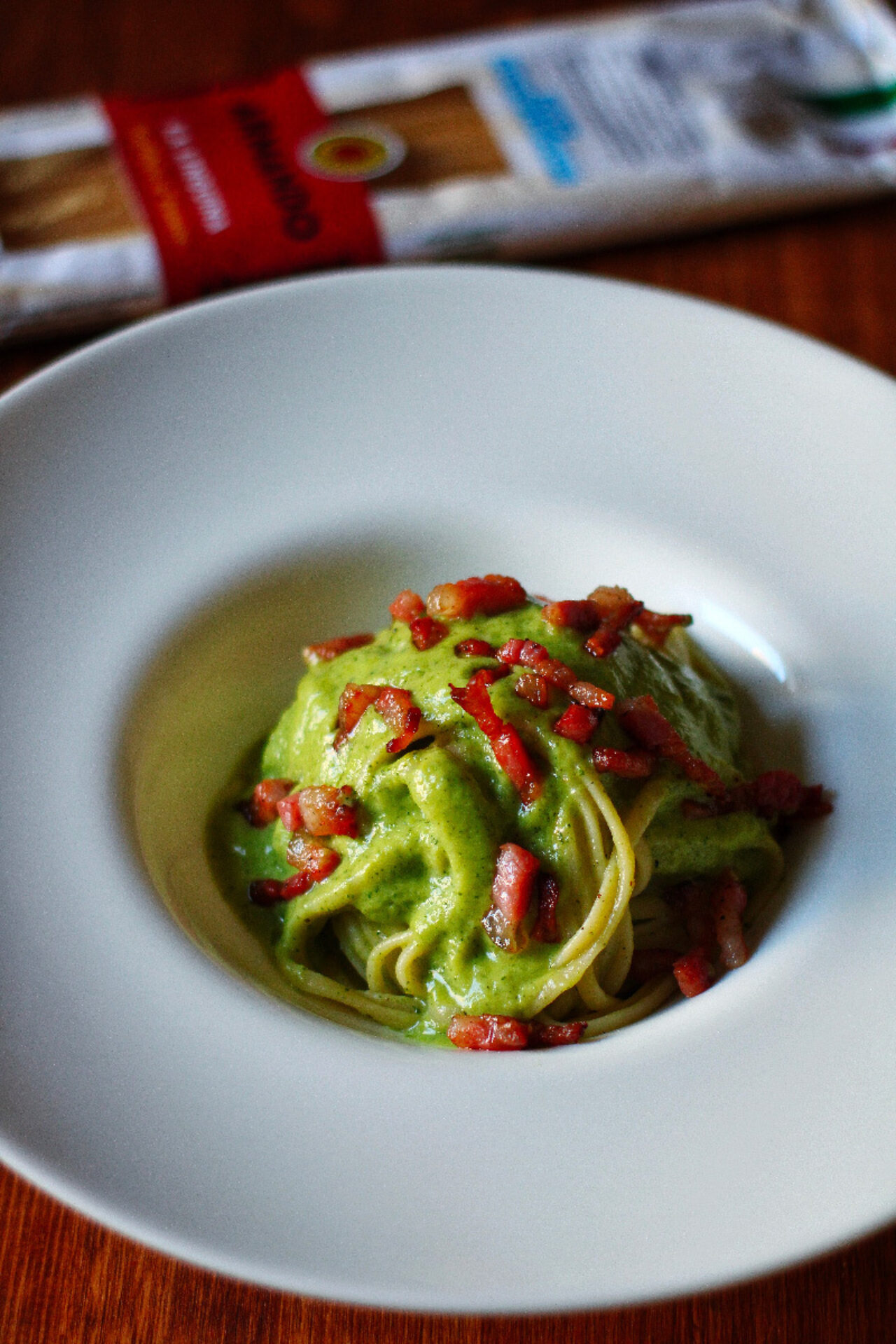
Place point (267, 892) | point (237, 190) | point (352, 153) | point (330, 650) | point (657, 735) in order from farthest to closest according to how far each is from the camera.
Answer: point (352, 153), point (237, 190), point (330, 650), point (267, 892), point (657, 735)

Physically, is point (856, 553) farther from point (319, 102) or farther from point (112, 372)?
point (319, 102)

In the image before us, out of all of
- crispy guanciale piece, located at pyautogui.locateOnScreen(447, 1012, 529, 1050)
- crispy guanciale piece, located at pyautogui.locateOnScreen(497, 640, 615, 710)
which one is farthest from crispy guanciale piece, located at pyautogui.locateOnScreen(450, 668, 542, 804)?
A: crispy guanciale piece, located at pyautogui.locateOnScreen(447, 1012, 529, 1050)

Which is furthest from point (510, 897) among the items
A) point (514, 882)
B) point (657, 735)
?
point (657, 735)

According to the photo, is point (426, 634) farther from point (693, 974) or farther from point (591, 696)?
point (693, 974)

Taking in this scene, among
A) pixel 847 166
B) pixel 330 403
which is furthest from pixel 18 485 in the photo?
pixel 847 166

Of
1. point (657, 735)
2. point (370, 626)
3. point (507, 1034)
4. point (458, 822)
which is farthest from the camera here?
point (370, 626)

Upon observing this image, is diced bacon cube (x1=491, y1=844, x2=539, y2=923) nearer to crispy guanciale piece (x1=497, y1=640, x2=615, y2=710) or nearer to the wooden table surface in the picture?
crispy guanciale piece (x1=497, y1=640, x2=615, y2=710)
